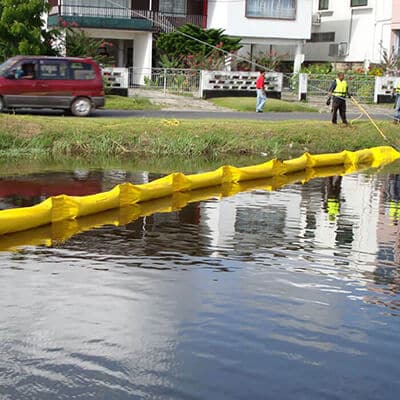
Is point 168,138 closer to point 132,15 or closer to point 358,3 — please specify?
point 132,15

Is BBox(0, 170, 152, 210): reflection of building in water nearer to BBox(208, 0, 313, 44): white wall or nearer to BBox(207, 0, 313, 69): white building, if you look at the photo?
BBox(208, 0, 313, 44): white wall

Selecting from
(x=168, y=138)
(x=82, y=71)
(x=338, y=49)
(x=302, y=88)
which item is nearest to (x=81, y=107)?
(x=82, y=71)

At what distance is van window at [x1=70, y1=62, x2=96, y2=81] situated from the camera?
27484 millimetres

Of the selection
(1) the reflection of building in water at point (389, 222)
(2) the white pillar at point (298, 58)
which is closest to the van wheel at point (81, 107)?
(1) the reflection of building in water at point (389, 222)

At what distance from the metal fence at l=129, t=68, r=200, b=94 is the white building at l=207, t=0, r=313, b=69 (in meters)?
8.43

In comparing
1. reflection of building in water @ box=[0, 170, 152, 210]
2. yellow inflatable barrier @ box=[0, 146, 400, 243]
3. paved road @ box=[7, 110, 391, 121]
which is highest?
paved road @ box=[7, 110, 391, 121]

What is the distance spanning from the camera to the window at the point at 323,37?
53.9m

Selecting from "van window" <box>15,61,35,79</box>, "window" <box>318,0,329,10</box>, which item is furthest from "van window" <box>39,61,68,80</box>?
"window" <box>318,0,329,10</box>

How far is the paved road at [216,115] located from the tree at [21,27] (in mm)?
4084

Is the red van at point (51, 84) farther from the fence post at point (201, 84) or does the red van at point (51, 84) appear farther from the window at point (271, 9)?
the window at point (271, 9)

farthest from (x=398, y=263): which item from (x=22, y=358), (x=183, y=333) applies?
(x=22, y=358)

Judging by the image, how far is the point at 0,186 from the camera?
1658cm

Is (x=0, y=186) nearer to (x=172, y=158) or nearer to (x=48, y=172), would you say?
(x=48, y=172)

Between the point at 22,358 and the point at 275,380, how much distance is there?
2.28 metres
